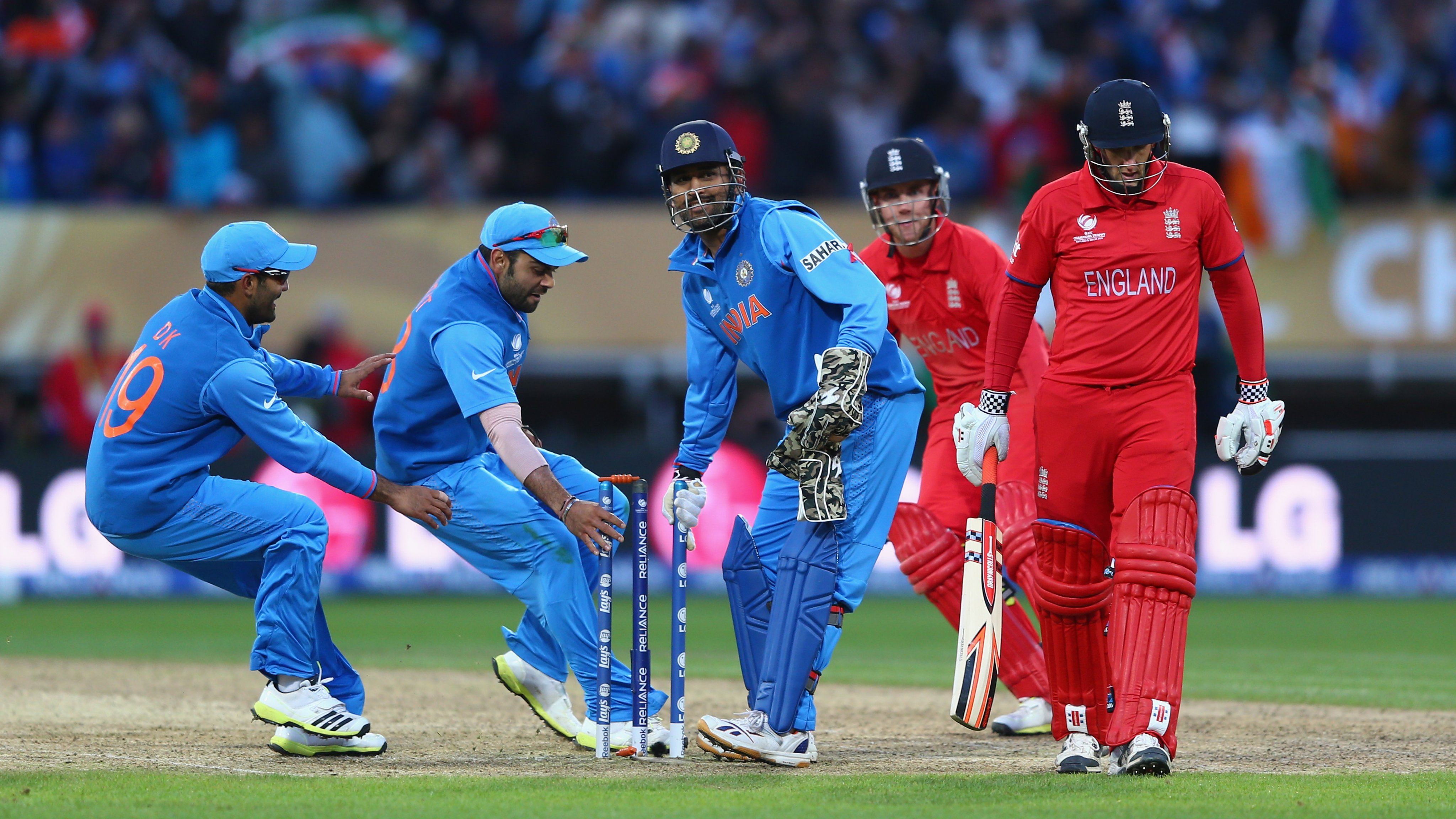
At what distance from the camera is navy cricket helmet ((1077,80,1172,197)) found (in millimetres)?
6590

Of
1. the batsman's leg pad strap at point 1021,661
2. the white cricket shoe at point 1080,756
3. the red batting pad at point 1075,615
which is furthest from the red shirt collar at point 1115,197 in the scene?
the batsman's leg pad strap at point 1021,661

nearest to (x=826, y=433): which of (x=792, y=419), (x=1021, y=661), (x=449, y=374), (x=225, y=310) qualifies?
(x=792, y=419)

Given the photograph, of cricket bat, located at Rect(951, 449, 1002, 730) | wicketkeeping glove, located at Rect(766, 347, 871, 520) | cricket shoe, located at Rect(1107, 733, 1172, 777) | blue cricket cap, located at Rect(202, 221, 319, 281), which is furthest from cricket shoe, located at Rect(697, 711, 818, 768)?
blue cricket cap, located at Rect(202, 221, 319, 281)

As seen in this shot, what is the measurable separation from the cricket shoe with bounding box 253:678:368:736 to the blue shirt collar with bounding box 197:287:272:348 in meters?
1.46

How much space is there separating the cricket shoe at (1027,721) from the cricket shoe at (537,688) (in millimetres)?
2012

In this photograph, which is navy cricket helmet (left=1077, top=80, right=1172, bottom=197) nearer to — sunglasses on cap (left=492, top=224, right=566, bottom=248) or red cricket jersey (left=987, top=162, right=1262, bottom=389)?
red cricket jersey (left=987, top=162, right=1262, bottom=389)

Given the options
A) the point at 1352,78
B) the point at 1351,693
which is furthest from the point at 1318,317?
the point at 1351,693

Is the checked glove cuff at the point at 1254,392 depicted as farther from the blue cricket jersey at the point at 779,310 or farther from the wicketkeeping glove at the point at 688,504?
the wicketkeeping glove at the point at 688,504

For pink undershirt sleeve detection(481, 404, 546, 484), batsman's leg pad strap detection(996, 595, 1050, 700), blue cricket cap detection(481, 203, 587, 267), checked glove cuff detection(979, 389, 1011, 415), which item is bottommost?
batsman's leg pad strap detection(996, 595, 1050, 700)

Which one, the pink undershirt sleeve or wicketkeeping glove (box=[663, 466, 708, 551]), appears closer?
the pink undershirt sleeve

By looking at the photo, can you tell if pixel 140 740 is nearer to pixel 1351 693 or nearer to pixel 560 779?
pixel 560 779

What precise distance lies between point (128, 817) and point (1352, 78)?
15803 mm

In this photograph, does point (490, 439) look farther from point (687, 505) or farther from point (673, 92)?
point (673, 92)

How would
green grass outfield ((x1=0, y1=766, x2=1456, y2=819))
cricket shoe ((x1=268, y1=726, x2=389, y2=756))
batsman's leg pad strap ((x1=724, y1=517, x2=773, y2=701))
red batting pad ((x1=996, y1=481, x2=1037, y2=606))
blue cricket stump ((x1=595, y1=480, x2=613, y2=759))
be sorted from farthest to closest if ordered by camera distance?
red batting pad ((x1=996, y1=481, x2=1037, y2=606)) → cricket shoe ((x1=268, y1=726, x2=389, y2=756)) → batsman's leg pad strap ((x1=724, y1=517, x2=773, y2=701)) → blue cricket stump ((x1=595, y1=480, x2=613, y2=759)) → green grass outfield ((x1=0, y1=766, x2=1456, y2=819))
